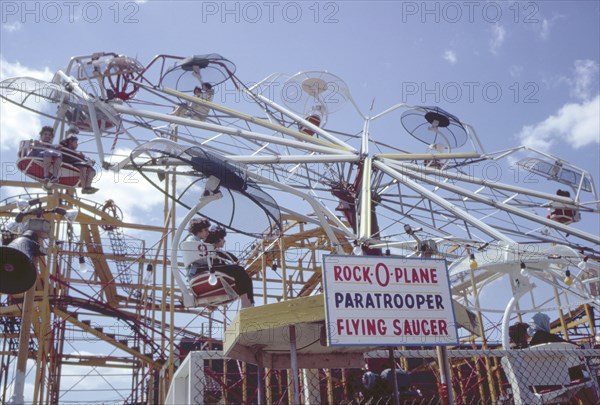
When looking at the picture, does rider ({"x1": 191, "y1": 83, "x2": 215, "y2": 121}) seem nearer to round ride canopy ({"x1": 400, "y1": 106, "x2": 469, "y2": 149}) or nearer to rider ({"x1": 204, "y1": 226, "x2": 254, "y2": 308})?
round ride canopy ({"x1": 400, "y1": 106, "x2": 469, "y2": 149})

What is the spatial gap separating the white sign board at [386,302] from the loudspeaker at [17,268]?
2.77 meters

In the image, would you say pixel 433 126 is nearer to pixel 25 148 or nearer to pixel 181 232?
pixel 181 232

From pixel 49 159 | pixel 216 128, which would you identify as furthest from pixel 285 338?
pixel 49 159

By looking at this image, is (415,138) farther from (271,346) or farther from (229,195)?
(271,346)

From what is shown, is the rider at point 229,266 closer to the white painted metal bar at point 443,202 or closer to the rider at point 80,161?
the white painted metal bar at point 443,202

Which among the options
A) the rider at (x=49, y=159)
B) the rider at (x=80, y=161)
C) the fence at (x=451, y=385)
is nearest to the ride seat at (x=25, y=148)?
the rider at (x=49, y=159)

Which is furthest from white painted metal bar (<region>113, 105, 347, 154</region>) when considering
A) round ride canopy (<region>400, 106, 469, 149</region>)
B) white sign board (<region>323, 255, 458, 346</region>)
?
white sign board (<region>323, 255, 458, 346</region>)

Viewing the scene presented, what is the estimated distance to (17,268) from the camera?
19.8 feet

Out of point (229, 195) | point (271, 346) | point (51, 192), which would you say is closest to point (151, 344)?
point (51, 192)

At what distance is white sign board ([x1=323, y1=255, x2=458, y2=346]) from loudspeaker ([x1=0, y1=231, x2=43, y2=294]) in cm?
277

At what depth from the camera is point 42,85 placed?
44.2 ft

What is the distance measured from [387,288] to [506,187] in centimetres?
1075

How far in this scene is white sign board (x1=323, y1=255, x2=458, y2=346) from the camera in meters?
5.70

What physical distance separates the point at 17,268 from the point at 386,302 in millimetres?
3465
